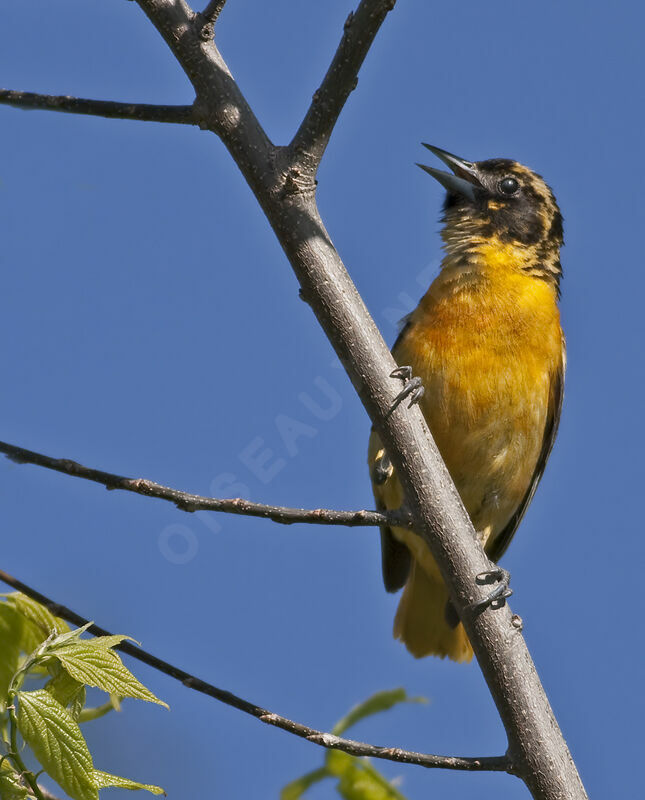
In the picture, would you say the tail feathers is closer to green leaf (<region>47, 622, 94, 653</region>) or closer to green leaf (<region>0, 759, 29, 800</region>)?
green leaf (<region>47, 622, 94, 653</region>)

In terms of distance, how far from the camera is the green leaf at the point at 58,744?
2148mm

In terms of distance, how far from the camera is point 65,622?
2680mm

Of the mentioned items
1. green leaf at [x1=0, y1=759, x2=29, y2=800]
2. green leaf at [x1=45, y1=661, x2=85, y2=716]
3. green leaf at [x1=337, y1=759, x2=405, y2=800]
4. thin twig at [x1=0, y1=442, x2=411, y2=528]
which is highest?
thin twig at [x1=0, y1=442, x2=411, y2=528]

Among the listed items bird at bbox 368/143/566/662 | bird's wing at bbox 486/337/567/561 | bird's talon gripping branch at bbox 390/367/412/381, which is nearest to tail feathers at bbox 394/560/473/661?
bird at bbox 368/143/566/662

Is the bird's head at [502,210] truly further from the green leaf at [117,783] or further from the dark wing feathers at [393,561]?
the green leaf at [117,783]

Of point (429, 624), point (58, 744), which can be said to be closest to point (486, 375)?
point (429, 624)

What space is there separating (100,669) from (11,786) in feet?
1.00

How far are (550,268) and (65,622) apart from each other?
160 inches

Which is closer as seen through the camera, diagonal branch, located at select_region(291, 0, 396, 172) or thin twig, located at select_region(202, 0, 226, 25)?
diagonal branch, located at select_region(291, 0, 396, 172)

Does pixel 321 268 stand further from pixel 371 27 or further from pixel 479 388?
pixel 479 388

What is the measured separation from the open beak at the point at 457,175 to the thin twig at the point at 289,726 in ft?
12.1

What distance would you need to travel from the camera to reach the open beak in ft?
19.3

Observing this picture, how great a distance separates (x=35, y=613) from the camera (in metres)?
2.58

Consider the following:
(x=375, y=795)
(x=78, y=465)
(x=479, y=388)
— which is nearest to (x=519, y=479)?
(x=479, y=388)
